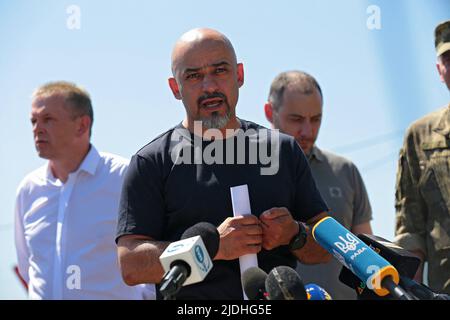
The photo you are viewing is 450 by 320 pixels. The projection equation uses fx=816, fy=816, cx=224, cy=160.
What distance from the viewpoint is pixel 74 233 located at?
6.12 metres

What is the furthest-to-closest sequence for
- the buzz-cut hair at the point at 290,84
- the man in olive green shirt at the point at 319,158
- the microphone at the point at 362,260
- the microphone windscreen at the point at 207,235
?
1. the buzz-cut hair at the point at 290,84
2. the man in olive green shirt at the point at 319,158
3. the microphone windscreen at the point at 207,235
4. the microphone at the point at 362,260

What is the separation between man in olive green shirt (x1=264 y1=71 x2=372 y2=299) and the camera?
6.20 meters

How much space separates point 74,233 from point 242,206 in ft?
8.97

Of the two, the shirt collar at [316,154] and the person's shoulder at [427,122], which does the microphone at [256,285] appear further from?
the shirt collar at [316,154]

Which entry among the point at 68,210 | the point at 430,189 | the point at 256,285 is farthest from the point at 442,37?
the point at 256,285

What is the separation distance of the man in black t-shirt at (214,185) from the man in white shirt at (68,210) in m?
2.18

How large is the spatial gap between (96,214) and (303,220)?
8.15ft

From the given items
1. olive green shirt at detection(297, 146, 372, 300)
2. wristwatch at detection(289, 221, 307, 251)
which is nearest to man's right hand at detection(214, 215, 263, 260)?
wristwatch at detection(289, 221, 307, 251)

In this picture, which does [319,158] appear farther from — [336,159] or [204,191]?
[204,191]

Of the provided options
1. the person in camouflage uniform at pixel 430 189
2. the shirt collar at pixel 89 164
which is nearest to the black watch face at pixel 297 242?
the person in camouflage uniform at pixel 430 189

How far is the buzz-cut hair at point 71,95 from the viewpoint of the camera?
6.79 meters

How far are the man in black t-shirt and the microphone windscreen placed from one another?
346mm

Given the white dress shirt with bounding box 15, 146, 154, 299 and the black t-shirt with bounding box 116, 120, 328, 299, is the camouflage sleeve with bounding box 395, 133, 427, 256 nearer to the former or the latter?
the black t-shirt with bounding box 116, 120, 328, 299

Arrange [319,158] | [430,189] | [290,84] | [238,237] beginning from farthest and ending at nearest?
[290,84] < [319,158] < [430,189] < [238,237]
